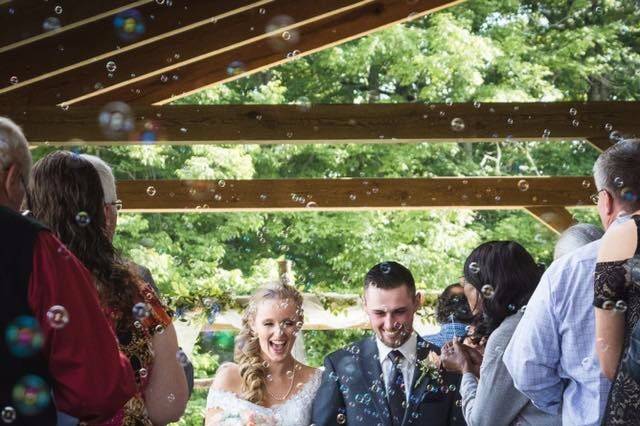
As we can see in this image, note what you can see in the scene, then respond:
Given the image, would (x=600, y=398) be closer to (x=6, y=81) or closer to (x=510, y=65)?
(x=6, y=81)

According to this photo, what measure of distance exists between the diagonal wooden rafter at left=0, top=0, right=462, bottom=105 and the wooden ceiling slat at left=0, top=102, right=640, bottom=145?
43cm

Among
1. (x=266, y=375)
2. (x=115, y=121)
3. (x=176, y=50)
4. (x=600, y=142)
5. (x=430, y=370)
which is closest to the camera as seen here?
(x=430, y=370)

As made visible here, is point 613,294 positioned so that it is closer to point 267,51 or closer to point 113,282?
point 113,282

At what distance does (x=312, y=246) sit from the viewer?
15297 millimetres

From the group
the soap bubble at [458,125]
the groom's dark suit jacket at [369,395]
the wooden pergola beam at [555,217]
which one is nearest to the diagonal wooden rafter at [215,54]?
the soap bubble at [458,125]

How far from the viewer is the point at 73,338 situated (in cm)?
201

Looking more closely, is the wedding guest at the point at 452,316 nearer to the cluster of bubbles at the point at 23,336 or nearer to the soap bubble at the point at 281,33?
the cluster of bubbles at the point at 23,336

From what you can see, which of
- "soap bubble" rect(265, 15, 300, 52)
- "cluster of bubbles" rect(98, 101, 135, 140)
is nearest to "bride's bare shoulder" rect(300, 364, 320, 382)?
"cluster of bubbles" rect(98, 101, 135, 140)

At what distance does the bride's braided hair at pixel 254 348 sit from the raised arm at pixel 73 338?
2.16m

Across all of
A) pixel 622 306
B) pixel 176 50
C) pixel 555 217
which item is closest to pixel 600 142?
pixel 555 217

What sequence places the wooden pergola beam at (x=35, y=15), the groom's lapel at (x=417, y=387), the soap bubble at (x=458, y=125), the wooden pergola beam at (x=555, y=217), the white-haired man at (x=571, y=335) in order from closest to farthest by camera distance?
the white-haired man at (x=571, y=335) → the groom's lapel at (x=417, y=387) → the wooden pergola beam at (x=35, y=15) → the soap bubble at (x=458, y=125) → the wooden pergola beam at (x=555, y=217)

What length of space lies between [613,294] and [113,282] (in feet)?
3.81

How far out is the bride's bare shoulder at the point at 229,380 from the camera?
4254mm

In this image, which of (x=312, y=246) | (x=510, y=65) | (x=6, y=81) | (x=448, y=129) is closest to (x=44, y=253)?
(x=6, y=81)
